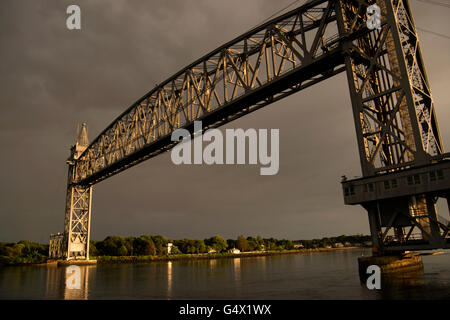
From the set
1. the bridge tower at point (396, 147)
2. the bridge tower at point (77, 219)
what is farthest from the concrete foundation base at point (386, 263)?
the bridge tower at point (77, 219)

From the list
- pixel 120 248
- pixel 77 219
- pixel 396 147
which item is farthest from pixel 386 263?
pixel 120 248

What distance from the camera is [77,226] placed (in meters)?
71.3

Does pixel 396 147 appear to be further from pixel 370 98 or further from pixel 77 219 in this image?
pixel 77 219

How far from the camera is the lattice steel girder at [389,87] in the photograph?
27.9 meters

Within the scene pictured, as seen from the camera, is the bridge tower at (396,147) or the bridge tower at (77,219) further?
the bridge tower at (77,219)

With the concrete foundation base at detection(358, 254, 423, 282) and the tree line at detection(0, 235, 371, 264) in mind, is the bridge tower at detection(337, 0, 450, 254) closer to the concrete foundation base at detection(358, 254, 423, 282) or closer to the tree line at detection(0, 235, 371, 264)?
the concrete foundation base at detection(358, 254, 423, 282)

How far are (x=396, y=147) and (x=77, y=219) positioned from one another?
61068mm

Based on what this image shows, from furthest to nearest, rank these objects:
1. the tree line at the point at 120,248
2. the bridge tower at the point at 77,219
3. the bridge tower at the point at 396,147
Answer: the tree line at the point at 120,248, the bridge tower at the point at 77,219, the bridge tower at the point at 396,147

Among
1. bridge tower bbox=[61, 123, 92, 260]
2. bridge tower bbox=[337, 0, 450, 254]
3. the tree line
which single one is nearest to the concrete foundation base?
bridge tower bbox=[337, 0, 450, 254]

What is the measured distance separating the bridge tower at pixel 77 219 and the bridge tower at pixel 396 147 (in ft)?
191

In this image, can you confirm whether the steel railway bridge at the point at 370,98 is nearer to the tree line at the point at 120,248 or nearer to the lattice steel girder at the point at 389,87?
the lattice steel girder at the point at 389,87

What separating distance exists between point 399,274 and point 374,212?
5709 mm
